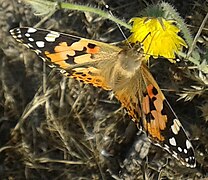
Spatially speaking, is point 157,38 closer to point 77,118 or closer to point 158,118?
point 158,118

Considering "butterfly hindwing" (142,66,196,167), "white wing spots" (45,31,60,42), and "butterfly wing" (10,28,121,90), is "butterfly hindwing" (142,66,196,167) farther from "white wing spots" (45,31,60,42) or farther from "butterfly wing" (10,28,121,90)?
"white wing spots" (45,31,60,42)

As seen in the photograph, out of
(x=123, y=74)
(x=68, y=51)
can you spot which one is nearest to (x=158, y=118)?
(x=123, y=74)

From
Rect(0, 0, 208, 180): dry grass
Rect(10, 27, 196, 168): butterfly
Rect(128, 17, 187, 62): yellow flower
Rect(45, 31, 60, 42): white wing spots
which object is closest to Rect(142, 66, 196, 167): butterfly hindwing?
Rect(10, 27, 196, 168): butterfly

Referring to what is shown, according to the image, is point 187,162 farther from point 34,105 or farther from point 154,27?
point 34,105

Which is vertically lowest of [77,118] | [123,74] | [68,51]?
[77,118]

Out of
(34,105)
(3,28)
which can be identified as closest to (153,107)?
(34,105)

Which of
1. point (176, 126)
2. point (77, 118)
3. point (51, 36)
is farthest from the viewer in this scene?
point (77, 118)

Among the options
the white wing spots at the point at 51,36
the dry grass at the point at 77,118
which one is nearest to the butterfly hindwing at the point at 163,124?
the white wing spots at the point at 51,36

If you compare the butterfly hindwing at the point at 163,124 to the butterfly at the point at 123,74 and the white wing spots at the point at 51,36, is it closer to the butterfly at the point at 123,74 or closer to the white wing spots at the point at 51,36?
the butterfly at the point at 123,74
